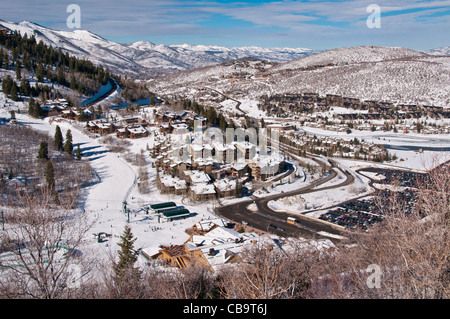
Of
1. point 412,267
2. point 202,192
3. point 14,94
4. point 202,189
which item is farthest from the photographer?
point 14,94

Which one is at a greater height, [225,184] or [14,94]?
[14,94]

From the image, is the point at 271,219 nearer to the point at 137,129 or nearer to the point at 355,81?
the point at 137,129

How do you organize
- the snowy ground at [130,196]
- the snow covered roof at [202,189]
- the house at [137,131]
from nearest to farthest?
the snowy ground at [130,196]
the snow covered roof at [202,189]
the house at [137,131]

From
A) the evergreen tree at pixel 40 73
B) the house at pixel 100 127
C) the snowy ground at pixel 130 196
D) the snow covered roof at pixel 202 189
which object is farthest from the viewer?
the evergreen tree at pixel 40 73

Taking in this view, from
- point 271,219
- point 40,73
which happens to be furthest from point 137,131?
Result: point 40,73

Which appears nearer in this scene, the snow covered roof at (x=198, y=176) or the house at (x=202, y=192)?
the house at (x=202, y=192)

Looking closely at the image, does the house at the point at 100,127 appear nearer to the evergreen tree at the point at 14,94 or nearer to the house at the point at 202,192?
the evergreen tree at the point at 14,94

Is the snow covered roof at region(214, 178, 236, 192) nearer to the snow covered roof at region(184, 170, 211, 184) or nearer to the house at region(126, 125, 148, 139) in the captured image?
the snow covered roof at region(184, 170, 211, 184)

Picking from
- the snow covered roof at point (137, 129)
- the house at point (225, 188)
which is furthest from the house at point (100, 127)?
the house at point (225, 188)

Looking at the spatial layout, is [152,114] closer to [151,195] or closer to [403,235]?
[151,195]

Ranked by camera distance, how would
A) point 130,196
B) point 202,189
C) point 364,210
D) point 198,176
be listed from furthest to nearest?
point 198,176, point 202,189, point 130,196, point 364,210
